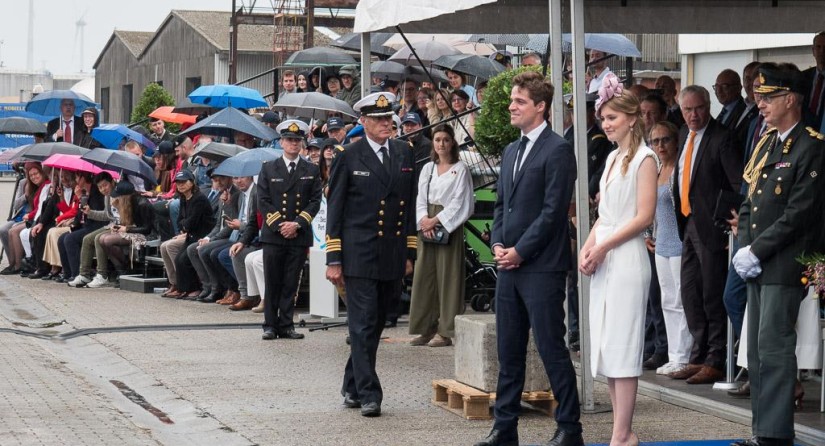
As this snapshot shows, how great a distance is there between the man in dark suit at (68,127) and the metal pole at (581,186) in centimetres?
1460

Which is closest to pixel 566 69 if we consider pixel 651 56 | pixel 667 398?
pixel 667 398

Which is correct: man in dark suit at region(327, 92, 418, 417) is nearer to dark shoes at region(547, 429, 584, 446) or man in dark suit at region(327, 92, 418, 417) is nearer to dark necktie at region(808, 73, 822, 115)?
dark shoes at region(547, 429, 584, 446)

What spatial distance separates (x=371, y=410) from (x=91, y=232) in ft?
37.2

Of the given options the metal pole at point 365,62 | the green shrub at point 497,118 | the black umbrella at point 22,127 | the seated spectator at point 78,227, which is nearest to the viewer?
the metal pole at point 365,62

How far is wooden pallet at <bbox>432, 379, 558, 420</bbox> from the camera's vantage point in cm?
952

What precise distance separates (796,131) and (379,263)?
9.75ft

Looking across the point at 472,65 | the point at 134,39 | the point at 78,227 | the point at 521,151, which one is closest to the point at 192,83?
the point at 134,39

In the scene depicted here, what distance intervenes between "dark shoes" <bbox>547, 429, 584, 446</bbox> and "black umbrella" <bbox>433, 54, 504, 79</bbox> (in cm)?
1140

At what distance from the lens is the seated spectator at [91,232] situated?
1984cm

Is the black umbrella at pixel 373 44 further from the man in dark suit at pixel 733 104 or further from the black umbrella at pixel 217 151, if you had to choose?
the man in dark suit at pixel 733 104

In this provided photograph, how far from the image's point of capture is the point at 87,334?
14.5 metres

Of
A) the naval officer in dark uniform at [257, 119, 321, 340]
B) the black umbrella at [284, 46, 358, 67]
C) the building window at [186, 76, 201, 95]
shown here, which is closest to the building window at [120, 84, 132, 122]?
the building window at [186, 76, 201, 95]

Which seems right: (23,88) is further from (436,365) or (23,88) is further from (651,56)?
(436,365)

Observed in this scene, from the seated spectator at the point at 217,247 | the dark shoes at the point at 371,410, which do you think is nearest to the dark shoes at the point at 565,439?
the dark shoes at the point at 371,410
